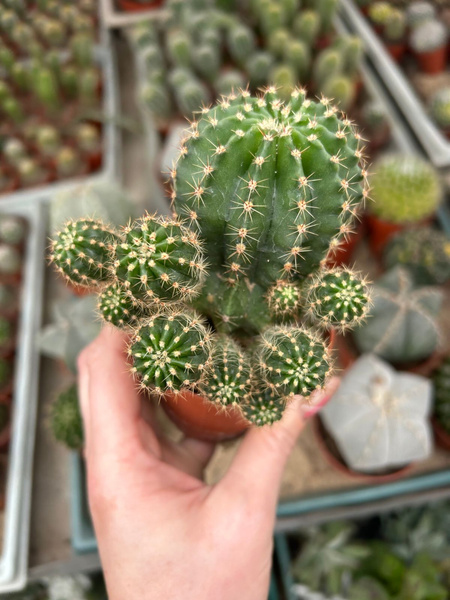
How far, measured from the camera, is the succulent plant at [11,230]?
1.85 m

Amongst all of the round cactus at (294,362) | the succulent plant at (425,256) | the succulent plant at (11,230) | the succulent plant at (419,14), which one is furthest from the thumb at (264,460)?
the succulent plant at (419,14)

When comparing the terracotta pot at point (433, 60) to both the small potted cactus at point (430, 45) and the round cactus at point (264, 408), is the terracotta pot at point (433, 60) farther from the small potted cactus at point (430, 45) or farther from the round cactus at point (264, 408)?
the round cactus at point (264, 408)

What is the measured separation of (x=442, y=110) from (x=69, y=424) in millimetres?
1939

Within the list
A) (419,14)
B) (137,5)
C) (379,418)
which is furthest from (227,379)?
(137,5)

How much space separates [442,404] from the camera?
1481 millimetres

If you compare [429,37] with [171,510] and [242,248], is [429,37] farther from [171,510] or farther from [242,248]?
[171,510]

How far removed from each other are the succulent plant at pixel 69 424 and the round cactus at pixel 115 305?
2.21 feet

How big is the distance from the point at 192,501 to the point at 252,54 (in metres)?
1.95

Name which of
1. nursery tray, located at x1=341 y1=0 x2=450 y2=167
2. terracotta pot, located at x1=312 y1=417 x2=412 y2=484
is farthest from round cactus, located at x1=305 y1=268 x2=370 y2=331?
nursery tray, located at x1=341 y1=0 x2=450 y2=167

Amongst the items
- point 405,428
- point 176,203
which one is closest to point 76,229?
point 176,203

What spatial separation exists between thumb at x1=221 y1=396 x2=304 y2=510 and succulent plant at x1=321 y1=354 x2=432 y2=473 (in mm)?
347

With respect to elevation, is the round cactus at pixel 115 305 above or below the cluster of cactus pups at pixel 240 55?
below

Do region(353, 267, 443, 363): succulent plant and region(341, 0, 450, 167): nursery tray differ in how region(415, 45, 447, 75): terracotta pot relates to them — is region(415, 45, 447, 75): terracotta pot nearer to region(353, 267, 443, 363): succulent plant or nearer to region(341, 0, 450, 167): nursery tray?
region(341, 0, 450, 167): nursery tray

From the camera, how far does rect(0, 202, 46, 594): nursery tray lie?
1.38m
